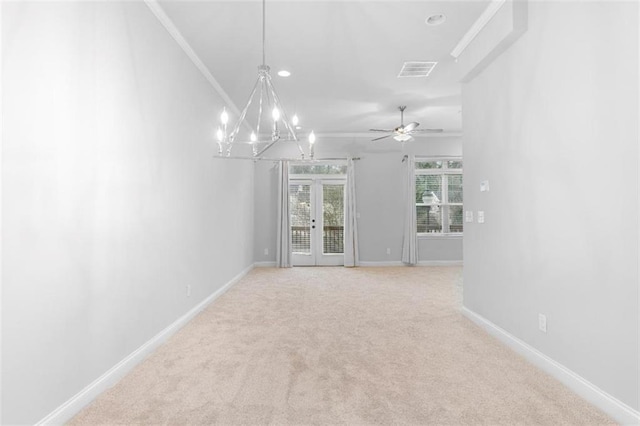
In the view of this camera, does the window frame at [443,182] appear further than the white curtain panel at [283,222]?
Yes

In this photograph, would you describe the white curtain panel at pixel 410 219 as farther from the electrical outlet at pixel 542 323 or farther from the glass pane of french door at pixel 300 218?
the electrical outlet at pixel 542 323

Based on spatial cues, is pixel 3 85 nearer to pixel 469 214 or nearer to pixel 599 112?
pixel 599 112

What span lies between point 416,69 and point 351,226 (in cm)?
388

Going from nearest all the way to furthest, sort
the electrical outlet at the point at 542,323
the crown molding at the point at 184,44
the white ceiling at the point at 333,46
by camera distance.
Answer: the electrical outlet at the point at 542,323, the crown molding at the point at 184,44, the white ceiling at the point at 333,46

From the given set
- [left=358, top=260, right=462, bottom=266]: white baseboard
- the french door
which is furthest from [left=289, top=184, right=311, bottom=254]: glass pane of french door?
[left=358, top=260, right=462, bottom=266]: white baseboard

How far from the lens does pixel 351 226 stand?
757 cm

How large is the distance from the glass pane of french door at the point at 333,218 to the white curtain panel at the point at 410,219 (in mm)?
1391

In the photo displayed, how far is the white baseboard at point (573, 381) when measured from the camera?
1.85 metres

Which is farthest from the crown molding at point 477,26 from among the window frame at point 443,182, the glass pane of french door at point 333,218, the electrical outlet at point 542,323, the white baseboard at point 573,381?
the glass pane of french door at point 333,218

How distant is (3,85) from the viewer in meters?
1.51

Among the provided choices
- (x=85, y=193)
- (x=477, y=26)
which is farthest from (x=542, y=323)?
(x=85, y=193)

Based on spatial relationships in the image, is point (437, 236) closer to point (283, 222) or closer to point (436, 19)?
point (283, 222)

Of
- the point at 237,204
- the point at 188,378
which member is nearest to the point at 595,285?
the point at 188,378

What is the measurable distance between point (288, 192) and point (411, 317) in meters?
4.36
